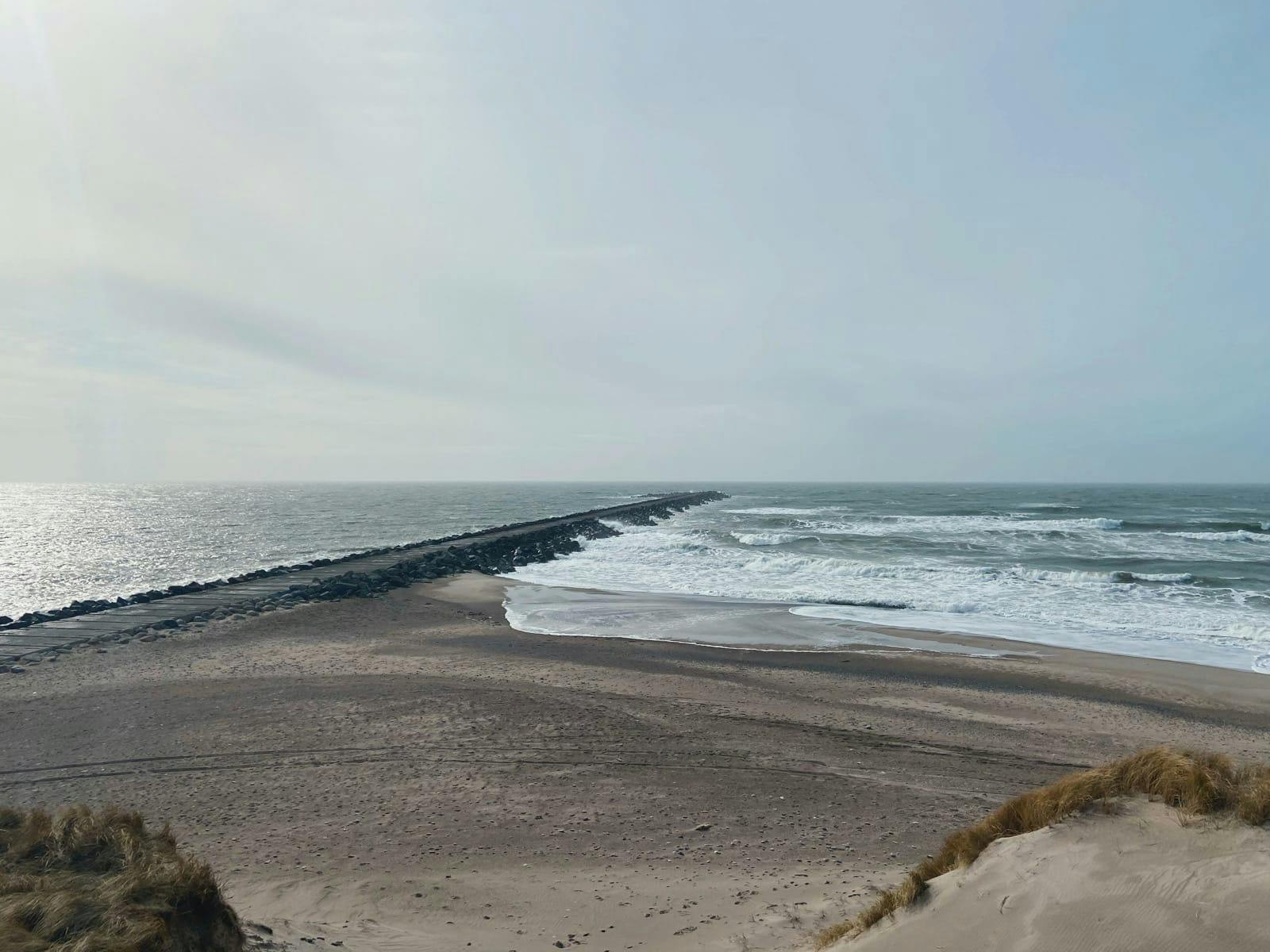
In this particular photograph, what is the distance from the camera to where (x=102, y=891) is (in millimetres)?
3363

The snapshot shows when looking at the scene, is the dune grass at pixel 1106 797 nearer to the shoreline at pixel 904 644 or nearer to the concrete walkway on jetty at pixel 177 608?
the shoreline at pixel 904 644

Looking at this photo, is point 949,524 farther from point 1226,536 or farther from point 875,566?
point 875,566

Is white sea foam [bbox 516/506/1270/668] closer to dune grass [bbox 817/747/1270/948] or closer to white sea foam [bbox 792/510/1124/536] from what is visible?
white sea foam [bbox 792/510/1124/536]

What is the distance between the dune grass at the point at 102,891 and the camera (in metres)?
3.04

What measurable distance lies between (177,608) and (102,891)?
1751 cm

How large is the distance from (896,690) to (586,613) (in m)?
9.28

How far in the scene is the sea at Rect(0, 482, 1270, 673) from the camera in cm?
1750

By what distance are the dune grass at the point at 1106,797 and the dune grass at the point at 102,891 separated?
3.38 meters

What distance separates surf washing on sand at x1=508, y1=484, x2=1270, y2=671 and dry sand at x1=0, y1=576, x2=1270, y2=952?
9.98ft

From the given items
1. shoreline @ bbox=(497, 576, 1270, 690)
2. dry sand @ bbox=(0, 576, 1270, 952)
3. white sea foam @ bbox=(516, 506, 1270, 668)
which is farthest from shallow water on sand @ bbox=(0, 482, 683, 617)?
shoreline @ bbox=(497, 576, 1270, 690)

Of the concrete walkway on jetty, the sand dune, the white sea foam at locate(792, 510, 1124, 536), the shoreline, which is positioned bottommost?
the shoreline

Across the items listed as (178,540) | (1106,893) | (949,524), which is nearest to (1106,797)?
(1106,893)

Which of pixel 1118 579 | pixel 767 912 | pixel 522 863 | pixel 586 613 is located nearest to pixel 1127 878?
pixel 767 912

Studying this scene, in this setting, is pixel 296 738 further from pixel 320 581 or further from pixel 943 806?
pixel 320 581
